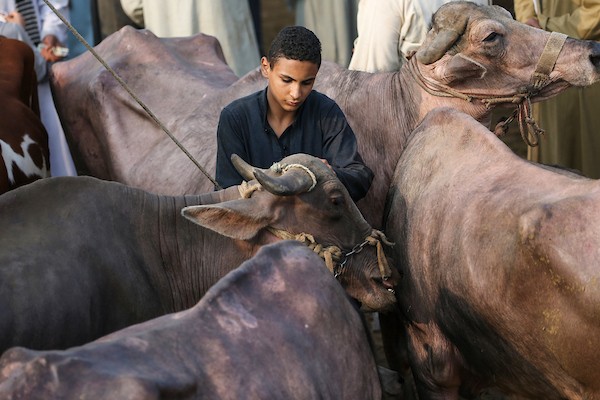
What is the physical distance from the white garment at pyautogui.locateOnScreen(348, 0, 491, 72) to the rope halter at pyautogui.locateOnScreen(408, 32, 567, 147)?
0.80m

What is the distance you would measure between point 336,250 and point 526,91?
1.76 meters

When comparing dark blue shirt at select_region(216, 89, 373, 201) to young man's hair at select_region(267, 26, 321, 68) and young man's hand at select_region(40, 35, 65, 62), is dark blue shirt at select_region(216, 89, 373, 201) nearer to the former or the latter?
young man's hair at select_region(267, 26, 321, 68)

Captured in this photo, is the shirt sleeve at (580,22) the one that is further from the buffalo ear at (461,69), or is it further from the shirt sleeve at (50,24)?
the shirt sleeve at (50,24)

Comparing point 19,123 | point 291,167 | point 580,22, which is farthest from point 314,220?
point 580,22

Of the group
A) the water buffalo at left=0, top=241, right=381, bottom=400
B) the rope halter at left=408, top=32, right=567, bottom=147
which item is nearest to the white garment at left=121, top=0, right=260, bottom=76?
the rope halter at left=408, top=32, right=567, bottom=147

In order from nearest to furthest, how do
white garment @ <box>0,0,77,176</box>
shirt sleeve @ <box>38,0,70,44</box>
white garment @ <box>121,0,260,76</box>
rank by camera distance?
white garment @ <box>0,0,77,176</box> < shirt sleeve @ <box>38,0,70,44</box> < white garment @ <box>121,0,260,76</box>

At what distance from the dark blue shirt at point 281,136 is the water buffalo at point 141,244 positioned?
1.78 ft

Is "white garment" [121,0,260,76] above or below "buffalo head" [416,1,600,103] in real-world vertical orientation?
below

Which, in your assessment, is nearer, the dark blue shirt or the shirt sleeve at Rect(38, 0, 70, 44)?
the dark blue shirt

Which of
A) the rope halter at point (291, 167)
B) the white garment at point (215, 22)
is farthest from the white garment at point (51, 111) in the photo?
the rope halter at point (291, 167)

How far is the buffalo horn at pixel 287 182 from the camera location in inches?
181

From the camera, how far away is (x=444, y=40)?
6035 millimetres

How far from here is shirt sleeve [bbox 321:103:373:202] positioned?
17.3ft

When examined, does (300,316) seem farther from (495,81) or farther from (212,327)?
(495,81)
